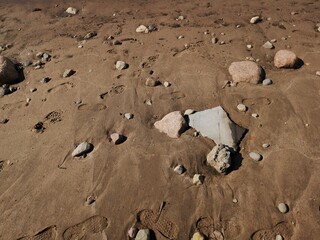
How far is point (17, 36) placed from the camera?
7145 mm

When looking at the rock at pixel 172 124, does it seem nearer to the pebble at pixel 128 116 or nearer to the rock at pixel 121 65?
the pebble at pixel 128 116

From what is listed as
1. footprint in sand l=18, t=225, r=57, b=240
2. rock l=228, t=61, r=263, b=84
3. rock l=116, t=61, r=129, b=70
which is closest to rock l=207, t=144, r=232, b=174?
rock l=228, t=61, r=263, b=84

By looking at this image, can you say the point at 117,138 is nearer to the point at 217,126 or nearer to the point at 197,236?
the point at 217,126

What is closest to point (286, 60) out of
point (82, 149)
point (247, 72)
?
point (247, 72)

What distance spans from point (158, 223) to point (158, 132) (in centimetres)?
127

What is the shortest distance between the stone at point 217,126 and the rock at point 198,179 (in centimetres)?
55

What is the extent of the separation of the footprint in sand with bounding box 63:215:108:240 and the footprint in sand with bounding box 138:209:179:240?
40 cm

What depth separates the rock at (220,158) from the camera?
3873mm

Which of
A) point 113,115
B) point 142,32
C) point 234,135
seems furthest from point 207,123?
point 142,32

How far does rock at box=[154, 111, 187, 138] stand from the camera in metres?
4.35

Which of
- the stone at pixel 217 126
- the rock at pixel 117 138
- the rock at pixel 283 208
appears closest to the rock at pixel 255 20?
the stone at pixel 217 126

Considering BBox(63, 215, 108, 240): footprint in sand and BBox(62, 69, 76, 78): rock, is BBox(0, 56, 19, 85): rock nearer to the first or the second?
BBox(62, 69, 76, 78): rock

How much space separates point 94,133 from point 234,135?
5.91 feet

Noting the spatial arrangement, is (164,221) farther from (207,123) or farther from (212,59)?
(212,59)
